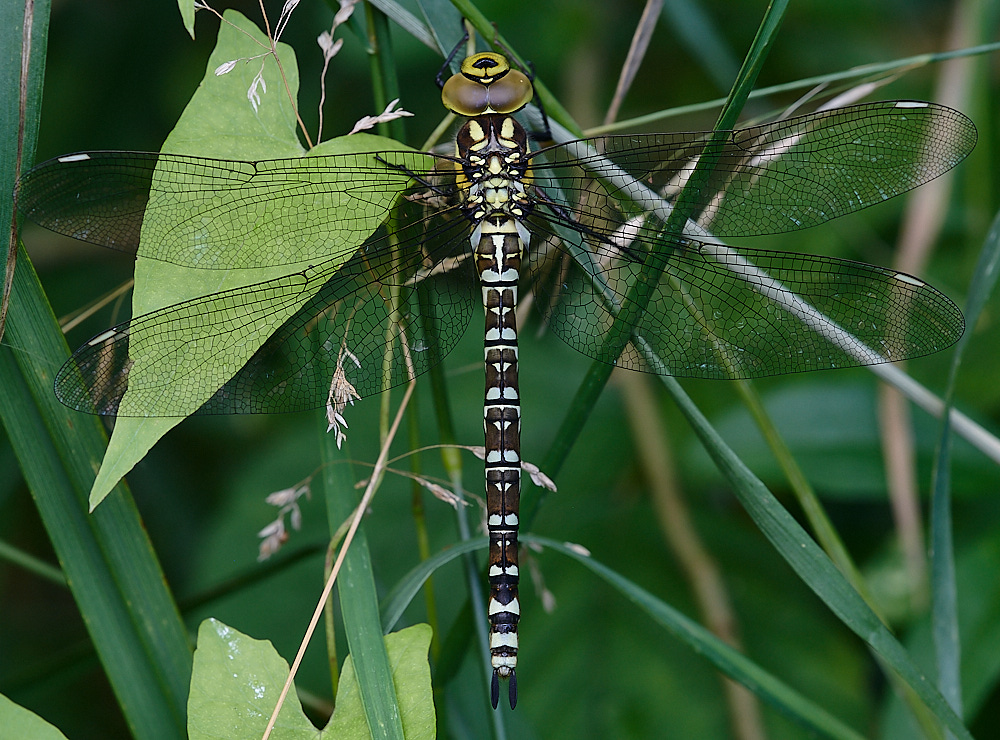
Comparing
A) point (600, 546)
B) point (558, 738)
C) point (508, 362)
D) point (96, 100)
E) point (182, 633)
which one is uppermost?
point (96, 100)

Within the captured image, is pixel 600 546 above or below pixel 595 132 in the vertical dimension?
below

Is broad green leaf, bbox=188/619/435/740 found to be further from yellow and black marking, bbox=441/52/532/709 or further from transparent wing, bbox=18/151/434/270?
transparent wing, bbox=18/151/434/270

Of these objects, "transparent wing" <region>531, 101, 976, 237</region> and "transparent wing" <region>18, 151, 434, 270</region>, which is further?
"transparent wing" <region>531, 101, 976, 237</region>

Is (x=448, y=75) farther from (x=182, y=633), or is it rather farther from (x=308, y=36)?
(x=308, y=36)

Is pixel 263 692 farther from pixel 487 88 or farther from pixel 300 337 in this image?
pixel 487 88

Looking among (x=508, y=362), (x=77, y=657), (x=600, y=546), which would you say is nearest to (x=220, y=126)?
(x=508, y=362)

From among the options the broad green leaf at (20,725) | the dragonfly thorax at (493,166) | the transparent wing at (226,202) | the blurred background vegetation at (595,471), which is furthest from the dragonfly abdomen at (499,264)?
the broad green leaf at (20,725)

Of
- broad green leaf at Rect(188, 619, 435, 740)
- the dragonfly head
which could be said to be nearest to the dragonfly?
the dragonfly head
